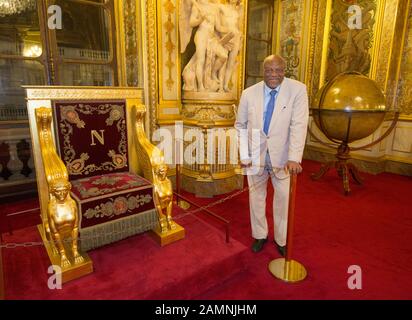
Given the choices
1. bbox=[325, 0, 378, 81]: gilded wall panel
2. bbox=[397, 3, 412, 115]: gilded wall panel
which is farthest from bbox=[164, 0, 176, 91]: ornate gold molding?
bbox=[397, 3, 412, 115]: gilded wall panel

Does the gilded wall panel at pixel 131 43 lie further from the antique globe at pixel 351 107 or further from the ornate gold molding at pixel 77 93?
the antique globe at pixel 351 107

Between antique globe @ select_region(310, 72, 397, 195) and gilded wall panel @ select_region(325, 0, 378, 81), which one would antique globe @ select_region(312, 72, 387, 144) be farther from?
gilded wall panel @ select_region(325, 0, 378, 81)

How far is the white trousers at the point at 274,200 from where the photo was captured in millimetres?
2533

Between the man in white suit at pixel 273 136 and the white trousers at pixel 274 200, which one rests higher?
the man in white suit at pixel 273 136

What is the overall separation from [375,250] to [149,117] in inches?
131

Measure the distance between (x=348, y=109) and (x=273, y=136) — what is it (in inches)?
97.7

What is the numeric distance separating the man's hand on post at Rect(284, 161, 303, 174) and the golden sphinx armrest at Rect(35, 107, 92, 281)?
167 centimetres

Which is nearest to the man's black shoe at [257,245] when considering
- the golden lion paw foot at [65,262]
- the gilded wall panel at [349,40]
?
the golden lion paw foot at [65,262]

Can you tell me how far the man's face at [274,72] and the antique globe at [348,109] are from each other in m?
2.49

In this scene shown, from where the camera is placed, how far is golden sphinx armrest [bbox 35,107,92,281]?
6.47 ft

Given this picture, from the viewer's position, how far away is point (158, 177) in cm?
248

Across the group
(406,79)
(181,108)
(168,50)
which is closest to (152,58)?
(168,50)

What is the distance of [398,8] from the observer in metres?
5.14

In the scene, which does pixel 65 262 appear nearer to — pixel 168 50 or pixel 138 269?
pixel 138 269
